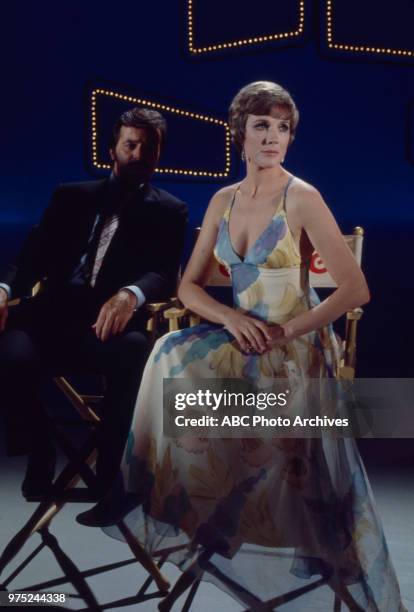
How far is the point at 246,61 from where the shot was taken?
334cm

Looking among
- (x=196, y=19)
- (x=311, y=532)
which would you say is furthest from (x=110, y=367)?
(x=196, y=19)

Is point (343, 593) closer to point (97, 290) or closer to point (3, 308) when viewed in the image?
point (97, 290)

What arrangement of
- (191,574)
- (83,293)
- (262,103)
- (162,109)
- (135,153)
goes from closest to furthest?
(262,103)
(191,574)
(162,109)
(135,153)
(83,293)

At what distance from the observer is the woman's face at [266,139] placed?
1863 millimetres

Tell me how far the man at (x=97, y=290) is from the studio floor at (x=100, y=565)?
0.27 m

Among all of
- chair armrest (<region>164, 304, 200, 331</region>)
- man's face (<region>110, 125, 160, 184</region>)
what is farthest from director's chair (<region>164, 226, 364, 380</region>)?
man's face (<region>110, 125, 160, 184</region>)

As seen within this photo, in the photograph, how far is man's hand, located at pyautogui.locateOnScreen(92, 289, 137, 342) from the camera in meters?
2.21

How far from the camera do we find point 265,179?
1.93m

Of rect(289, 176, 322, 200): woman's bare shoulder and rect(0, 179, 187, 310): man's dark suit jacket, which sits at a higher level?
rect(289, 176, 322, 200): woman's bare shoulder

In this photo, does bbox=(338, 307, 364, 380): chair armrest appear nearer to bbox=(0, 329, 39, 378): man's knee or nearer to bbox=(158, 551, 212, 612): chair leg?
bbox=(158, 551, 212, 612): chair leg

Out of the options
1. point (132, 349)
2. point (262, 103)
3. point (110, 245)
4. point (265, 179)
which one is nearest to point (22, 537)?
point (132, 349)

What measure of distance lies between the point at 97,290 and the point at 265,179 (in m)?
0.73

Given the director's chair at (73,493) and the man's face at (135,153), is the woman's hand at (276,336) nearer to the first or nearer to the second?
the director's chair at (73,493)

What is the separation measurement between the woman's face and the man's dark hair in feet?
1.46
